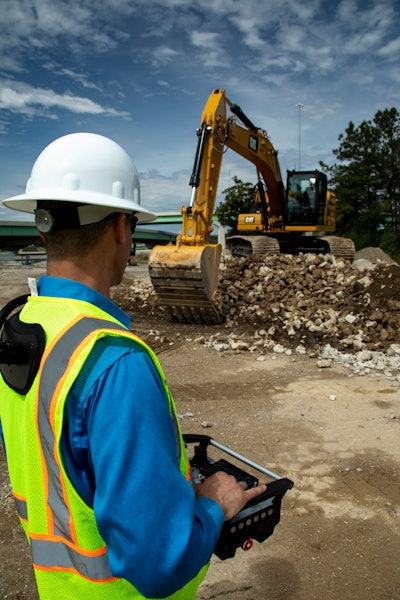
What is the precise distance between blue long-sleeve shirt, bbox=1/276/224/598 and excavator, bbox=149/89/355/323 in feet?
23.0

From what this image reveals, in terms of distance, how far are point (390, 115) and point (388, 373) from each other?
2255 centimetres

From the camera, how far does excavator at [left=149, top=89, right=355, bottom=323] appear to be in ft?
27.1

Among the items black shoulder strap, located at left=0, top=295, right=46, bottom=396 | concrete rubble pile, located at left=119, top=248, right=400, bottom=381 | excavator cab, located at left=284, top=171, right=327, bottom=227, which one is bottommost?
concrete rubble pile, located at left=119, top=248, right=400, bottom=381

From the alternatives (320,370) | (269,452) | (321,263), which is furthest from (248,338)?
(269,452)

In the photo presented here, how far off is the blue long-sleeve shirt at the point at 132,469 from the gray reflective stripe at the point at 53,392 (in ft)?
0.15

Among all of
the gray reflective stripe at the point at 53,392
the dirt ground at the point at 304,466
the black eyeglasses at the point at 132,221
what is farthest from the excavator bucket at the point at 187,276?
the gray reflective stripe at the point at 53,392

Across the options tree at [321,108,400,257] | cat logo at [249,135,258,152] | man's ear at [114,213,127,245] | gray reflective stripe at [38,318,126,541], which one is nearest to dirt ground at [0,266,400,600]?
gray reflective stripe at [38,318,126,541]

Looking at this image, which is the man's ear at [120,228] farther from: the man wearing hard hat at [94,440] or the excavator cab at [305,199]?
the excavator cab at [305,199]

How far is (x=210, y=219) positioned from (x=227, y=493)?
7.96 meters

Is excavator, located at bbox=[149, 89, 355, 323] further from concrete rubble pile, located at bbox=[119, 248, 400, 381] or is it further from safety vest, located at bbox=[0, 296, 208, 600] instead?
safety vest, located at bbox=[0, 296, 208, 600]

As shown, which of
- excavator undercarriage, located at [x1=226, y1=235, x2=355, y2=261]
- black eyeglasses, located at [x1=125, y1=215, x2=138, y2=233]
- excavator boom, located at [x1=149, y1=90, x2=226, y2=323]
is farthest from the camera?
excavator undercarriage, located at [x1=226, y1=235, x2=355, y2=261]

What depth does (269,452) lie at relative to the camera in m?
4.26

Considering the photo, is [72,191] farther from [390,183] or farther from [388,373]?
[390,183]

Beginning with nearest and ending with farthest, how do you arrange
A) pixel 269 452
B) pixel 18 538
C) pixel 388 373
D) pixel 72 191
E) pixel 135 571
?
pixel 135 571
pixel 72 191
pixel 18 538
pixel 269 452
pixel 388 373
